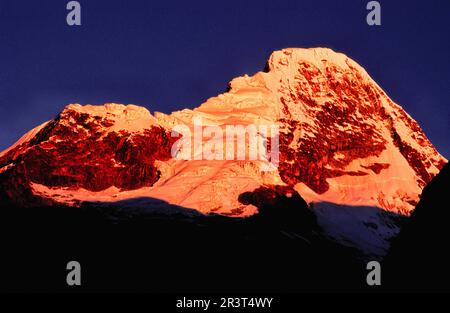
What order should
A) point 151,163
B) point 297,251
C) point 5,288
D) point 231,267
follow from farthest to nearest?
point 151,163, point 297,251, point 231,267, point 5,288

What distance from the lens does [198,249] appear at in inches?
6417

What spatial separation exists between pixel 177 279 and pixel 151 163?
49.1 metres

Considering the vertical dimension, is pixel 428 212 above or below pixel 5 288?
below

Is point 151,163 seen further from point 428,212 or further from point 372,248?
point 428,212

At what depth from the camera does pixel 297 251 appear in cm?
17075

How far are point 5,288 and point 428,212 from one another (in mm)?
100778

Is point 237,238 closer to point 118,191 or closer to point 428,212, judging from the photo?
point 118,191

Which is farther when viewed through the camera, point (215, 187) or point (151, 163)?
point (151, 163)
